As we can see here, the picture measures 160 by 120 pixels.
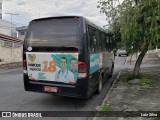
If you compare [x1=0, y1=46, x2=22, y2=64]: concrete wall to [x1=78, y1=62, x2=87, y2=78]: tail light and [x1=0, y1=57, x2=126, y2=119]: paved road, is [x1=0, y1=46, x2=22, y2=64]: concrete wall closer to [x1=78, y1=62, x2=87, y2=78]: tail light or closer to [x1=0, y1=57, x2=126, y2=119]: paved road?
[x1=0, y1=57, x2=126, y2=119]: paved road

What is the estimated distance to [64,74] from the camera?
6.66m

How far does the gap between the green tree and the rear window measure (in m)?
3.57

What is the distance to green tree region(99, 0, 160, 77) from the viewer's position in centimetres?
930

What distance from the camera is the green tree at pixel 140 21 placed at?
9297 millimetres

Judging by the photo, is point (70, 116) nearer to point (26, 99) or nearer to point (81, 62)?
Result: point (81, 62)

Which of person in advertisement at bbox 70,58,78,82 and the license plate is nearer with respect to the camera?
person in advertisement at bbox 70,58,78,82

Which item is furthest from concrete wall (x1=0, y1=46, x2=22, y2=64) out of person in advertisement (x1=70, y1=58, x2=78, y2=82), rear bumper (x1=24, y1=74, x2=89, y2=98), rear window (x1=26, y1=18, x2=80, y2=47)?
person in advertisement (x1=70, y1=58, x2=78, y2=82)

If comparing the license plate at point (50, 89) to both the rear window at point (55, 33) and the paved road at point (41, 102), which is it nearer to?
the paved road at point (41, 102)

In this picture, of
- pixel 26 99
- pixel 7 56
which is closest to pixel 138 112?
pixel 26 99

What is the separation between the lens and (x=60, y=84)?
676 centimetres

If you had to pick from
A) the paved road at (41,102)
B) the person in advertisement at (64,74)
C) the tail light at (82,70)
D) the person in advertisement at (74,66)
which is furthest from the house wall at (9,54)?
the tail light at (82,70)

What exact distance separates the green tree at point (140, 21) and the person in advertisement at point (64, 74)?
400 centimetres

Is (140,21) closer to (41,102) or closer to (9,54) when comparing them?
(41,102)

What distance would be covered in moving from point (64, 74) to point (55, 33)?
1.26 meters
